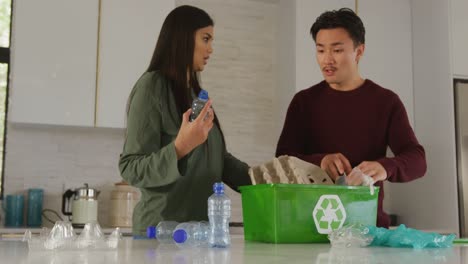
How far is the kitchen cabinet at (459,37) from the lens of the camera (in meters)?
3.36

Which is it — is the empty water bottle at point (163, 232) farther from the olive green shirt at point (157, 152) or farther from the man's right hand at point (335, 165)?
the man's right hand at point (335, 165)

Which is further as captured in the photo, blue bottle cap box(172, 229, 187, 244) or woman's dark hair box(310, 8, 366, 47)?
woman's dark hair box(310, 8, 366, 47)

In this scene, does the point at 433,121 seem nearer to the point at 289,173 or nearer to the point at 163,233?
the point at 289,173

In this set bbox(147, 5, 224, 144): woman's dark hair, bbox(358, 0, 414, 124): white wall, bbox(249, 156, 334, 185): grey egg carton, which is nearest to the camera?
bbox(249, 156, 334, 185): grey egg carton

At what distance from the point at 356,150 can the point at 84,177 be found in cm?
190

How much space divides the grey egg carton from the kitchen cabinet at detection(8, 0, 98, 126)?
1687mm

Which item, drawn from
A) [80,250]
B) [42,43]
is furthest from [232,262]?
[42,43]

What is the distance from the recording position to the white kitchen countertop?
2.97 feet

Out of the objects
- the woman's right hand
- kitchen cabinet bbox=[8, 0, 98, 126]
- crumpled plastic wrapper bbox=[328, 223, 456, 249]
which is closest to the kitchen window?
kitchen cabinet bbox=[8, 0, 98, 126]

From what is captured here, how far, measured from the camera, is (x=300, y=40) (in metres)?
3.36

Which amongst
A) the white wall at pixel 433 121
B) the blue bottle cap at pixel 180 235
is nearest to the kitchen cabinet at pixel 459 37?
the white wall at pixel 433 121

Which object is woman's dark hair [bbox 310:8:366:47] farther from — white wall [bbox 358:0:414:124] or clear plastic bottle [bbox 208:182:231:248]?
white wall [bbox 358:0:414:124]

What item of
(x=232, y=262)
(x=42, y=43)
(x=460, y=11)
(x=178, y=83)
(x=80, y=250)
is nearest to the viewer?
(x=232, y=262)

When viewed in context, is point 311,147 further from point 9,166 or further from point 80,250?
point 9,166
